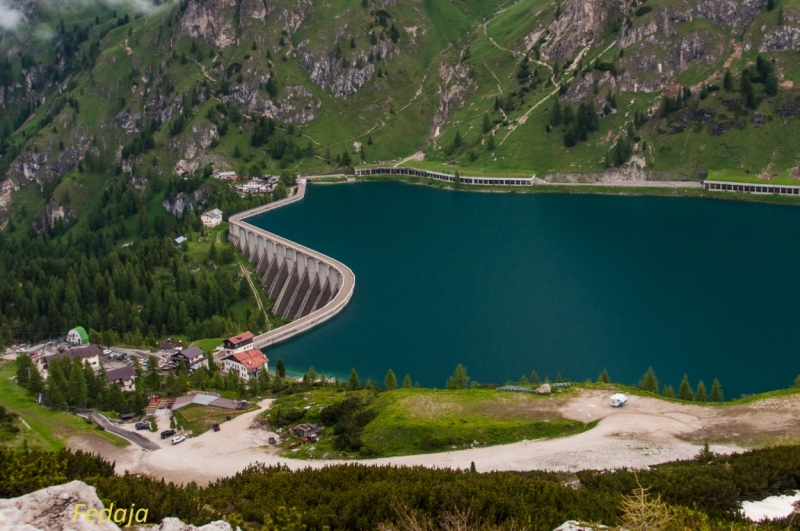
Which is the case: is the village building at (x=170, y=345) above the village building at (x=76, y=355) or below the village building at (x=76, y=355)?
below

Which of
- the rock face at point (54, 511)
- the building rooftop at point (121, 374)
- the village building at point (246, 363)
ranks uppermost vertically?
the rock face at point (54, 511)

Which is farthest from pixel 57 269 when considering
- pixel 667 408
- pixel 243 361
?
pixel 667 408

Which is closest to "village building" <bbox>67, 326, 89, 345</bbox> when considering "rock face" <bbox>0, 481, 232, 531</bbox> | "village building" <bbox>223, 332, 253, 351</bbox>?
"village building" <bbox>223, 332, 253, 351</bbox>

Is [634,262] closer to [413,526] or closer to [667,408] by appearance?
[667,408]

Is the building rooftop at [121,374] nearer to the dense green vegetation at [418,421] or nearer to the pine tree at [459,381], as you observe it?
the dense green vegetation at [418,421]

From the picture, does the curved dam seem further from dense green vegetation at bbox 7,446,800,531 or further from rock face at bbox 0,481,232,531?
rock face at bbox 0,481,232,531

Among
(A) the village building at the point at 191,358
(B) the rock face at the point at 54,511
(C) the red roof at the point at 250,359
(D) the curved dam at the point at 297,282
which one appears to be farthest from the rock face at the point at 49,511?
(D) the curved dam at the point at 297,282

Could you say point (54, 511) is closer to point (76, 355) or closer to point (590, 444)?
point (590, 444)
